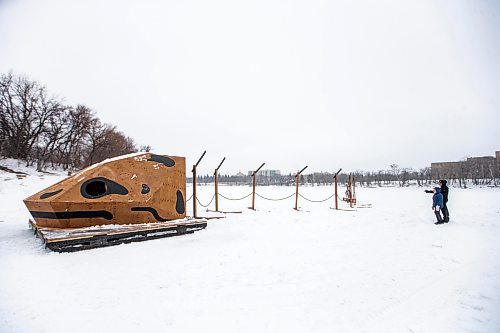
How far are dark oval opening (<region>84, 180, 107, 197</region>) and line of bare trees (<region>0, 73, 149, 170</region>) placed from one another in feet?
90.2

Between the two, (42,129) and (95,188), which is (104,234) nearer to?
(95,188)

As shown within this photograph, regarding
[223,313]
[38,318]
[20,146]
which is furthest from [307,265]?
[20,146]

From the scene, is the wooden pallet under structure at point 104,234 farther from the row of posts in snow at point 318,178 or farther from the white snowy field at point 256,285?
the row of posts in snow at point 318,178

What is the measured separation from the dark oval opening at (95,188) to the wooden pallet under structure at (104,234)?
1.04 m

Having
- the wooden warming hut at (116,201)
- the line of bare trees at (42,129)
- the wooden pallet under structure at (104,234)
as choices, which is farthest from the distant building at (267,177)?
the wooden pallet under structure at (104,234)

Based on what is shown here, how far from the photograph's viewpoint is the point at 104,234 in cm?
704

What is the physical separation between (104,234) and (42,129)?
37.7 meters

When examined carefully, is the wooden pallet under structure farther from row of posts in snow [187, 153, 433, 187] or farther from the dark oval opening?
row of posts in snow [187, 153, 433, 187]

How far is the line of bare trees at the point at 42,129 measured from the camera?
30859 millimetres

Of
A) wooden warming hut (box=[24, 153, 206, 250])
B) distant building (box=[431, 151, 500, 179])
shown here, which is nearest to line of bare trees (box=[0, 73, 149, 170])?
wooden warming hut (box=[24, 153, 206, 250])

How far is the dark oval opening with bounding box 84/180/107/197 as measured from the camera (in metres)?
7.75

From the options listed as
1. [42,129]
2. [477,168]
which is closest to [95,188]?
[42,129]

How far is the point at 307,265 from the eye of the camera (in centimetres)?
587

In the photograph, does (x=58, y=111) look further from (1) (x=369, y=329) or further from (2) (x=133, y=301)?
(1) (x=369, y=329)
